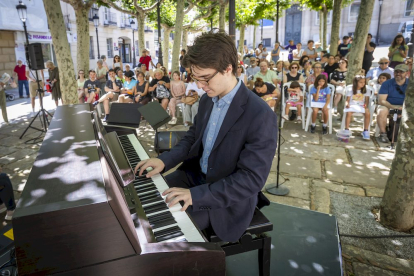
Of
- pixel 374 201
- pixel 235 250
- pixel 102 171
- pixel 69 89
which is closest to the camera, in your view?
pixel 102 171

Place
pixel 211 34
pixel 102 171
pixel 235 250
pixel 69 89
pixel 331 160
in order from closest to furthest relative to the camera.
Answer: pixel 102 171 < pixel 211 34 < pixel 235 250 < pixel 331 160 < pixel 69 89

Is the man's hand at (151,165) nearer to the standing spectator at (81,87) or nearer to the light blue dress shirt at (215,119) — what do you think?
the light blue dress shirt at (215,119)

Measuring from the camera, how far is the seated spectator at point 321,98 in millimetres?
7352

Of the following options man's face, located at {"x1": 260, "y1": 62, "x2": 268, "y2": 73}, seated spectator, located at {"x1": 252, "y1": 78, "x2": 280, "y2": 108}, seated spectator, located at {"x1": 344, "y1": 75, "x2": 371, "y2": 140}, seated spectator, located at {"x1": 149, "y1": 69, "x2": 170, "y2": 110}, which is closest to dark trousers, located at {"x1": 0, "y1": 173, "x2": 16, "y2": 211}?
seated spectator, located at {"x1": 252, "y1": 78, "x2": 280, "y2": 108}

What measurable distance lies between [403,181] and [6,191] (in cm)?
442

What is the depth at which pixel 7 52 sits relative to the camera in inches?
→ 695

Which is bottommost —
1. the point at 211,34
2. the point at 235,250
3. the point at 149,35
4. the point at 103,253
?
the point at 235,250

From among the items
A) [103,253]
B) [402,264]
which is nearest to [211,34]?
[103,253]

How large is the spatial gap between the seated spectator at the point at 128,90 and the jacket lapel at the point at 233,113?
7.56 m

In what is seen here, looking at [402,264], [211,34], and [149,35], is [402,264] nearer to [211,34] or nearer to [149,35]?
[211,34]

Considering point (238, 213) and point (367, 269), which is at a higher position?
point (238, 213)

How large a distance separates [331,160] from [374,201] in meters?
1.57

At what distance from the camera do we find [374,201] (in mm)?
4152

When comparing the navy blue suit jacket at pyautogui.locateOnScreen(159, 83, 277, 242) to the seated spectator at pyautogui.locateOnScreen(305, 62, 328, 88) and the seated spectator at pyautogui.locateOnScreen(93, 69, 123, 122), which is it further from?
the seated spectator at pyautogui.locateOnScreen(93, 69, 123, 122)
